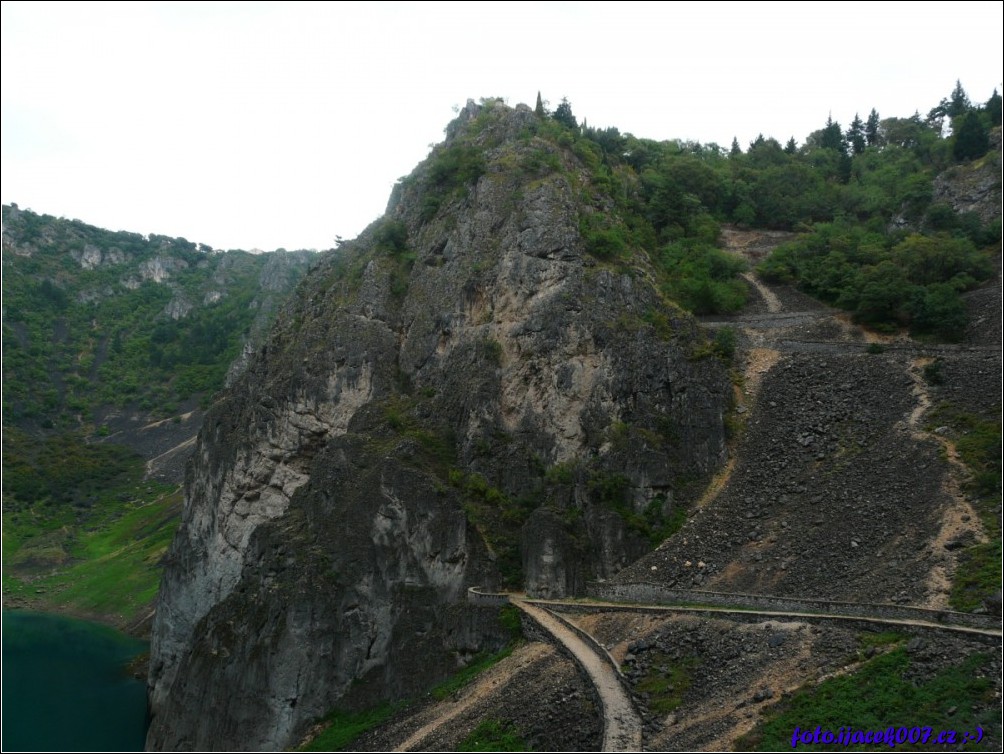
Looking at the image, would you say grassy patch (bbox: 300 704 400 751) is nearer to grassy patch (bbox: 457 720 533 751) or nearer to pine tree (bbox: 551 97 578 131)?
grassy patch (bbox: 457 720 533 751)

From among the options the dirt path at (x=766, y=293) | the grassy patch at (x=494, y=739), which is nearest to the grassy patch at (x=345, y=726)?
the grassy patch at (x=494, y=739)

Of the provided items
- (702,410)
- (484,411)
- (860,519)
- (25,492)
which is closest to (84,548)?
(25,492)

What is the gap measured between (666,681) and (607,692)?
1.97 metres

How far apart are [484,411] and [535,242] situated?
11.1 metres

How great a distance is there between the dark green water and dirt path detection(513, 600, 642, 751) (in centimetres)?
2926

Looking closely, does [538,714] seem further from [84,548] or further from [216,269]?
[216,269]

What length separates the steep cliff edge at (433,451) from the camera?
39.2m

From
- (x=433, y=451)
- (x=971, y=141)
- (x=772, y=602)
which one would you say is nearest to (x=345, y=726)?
(x=433, y=451)

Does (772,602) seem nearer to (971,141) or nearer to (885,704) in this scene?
(885,704)

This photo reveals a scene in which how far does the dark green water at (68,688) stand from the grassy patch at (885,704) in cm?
3983

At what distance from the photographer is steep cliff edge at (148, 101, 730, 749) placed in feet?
129

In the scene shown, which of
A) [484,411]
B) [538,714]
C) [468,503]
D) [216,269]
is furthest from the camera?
[216,269]

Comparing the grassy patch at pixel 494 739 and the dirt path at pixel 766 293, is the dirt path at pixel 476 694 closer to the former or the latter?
the grassy patch at pixel 494 739

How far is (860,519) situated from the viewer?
108 ft
